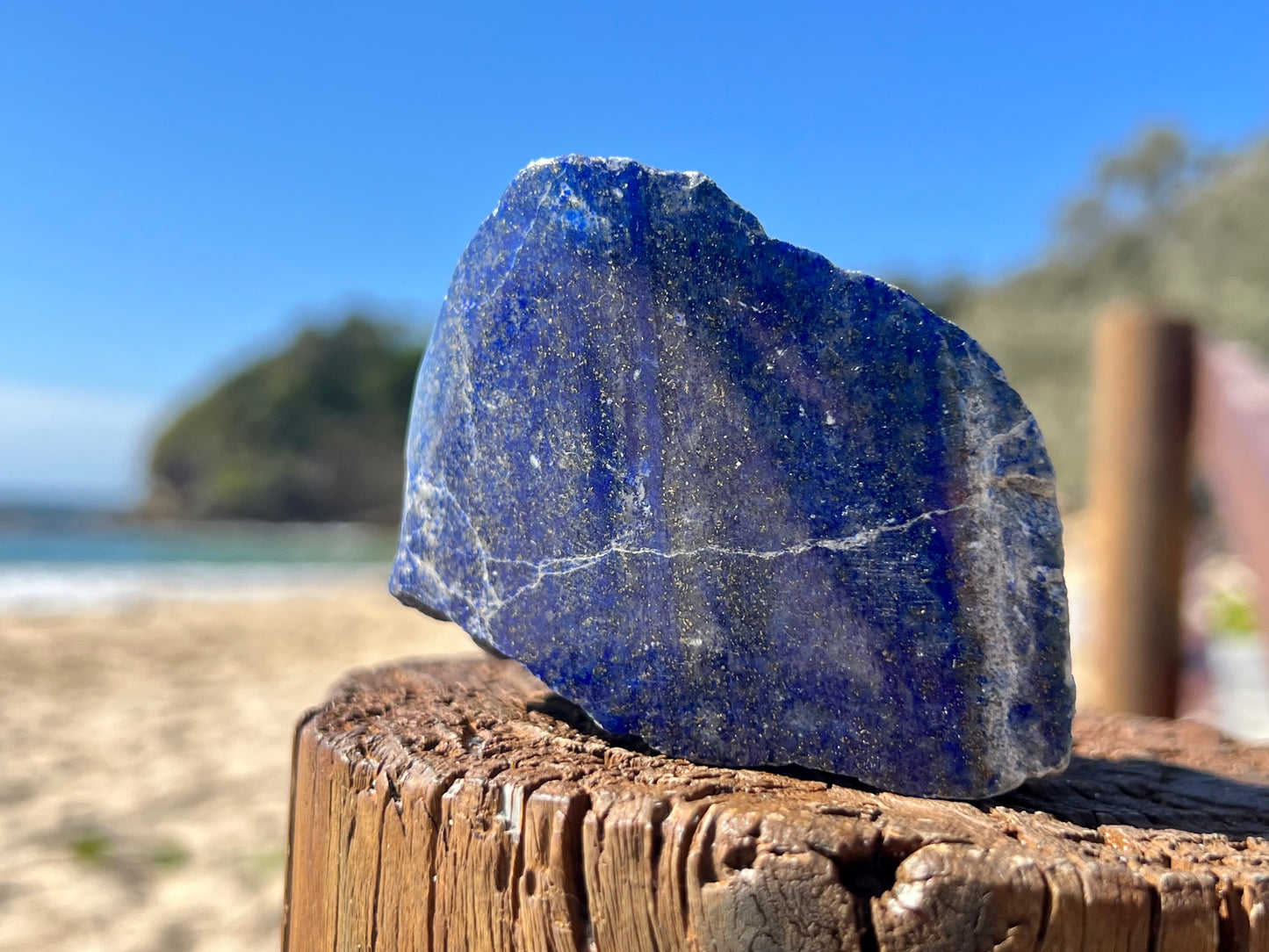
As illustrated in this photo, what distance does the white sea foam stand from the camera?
10.9 meters

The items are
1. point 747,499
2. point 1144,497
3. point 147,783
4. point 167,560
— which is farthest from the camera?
point 167,560

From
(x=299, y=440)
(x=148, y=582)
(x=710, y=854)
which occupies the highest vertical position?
(x=299, y=440)

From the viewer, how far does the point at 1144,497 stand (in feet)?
11.8

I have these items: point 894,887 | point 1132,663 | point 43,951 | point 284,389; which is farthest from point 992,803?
point 284,389

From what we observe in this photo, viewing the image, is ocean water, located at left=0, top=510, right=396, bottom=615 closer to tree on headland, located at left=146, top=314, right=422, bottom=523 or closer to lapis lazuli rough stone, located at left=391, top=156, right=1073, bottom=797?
tree on headland, located at left=146, top=314, right=422, bottom=523

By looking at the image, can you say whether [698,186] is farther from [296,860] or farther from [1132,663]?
[1132,663]

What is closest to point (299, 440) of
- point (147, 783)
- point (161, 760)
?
point (161, 760)

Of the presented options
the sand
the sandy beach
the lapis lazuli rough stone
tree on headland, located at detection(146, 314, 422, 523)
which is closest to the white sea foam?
the sandy beach

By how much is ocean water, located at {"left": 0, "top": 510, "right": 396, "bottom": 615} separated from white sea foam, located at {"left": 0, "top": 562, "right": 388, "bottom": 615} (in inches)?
0.7

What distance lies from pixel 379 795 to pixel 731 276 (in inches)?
32.5

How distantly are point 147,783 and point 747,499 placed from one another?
361cm

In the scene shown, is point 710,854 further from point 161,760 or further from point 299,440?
point 299,440

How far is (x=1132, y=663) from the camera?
3633mm

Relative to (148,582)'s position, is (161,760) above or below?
below
